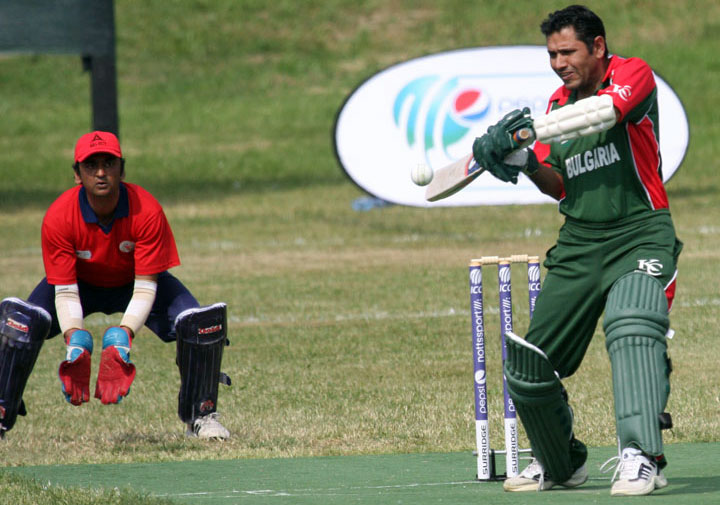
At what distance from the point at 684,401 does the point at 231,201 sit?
14.9 metres

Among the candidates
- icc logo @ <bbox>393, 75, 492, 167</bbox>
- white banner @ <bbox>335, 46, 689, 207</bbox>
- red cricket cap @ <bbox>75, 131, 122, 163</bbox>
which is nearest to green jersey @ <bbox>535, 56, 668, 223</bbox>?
red cricket cap @ <bbox>75, 131, 122, 163</bbox>

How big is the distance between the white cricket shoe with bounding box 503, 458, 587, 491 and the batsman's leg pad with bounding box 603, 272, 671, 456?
561 mm

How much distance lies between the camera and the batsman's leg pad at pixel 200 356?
711 centimetres

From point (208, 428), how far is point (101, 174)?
148 centimetres

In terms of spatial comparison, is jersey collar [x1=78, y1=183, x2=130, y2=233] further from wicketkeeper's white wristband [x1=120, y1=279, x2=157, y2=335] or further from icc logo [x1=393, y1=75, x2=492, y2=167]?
icc logo [x1=393, y1=75, x2=492, y2=167]

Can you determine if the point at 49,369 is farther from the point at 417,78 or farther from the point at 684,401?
the point at 417,78

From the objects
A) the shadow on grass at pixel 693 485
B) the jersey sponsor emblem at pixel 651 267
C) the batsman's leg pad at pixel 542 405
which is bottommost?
the shadow on grass at pixel 693 485

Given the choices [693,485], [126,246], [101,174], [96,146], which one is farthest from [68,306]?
[693,485]

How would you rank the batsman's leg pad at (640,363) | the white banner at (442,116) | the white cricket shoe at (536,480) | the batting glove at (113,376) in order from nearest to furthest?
the batsman's leg pad at (640,363)
the white cricket shoe at (536,480)
the batting glove at (113,376)
the white banner at (442,116)

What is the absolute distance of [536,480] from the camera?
216 inches

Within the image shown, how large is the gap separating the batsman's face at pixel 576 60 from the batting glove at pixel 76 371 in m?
2.71

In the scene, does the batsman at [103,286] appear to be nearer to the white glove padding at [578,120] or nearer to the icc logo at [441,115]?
the white glove padding at [578,120]

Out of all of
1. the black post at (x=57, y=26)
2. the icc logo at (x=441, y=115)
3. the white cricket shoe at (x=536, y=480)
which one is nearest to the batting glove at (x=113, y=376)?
the white cricket shoe at (x=536, y=480)

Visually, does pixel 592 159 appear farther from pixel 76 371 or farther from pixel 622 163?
pixel 76 371
